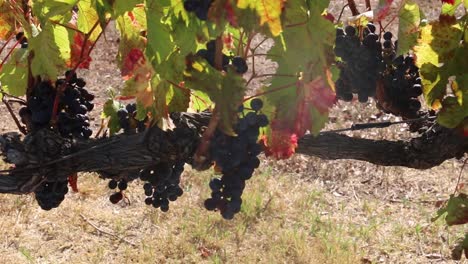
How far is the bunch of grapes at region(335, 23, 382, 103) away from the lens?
5.22ft

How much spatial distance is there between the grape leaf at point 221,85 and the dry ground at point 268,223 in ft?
6.79

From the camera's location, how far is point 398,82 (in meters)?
1.65

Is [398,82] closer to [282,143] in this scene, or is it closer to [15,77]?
[282,143]

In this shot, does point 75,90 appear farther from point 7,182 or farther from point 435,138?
point 435,138

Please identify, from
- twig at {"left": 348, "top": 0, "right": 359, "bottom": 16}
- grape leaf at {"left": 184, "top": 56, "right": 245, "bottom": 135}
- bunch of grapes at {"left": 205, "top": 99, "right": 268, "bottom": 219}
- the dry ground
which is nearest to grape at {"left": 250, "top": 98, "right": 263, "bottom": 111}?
bunch of grapes at {"left": 205, "top": 99, "right": 268, "bottom": 219}

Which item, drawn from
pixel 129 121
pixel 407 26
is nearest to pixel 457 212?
pixel 407 26

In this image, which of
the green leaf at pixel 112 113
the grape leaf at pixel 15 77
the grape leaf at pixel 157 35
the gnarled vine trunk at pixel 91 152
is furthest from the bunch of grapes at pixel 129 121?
the grape leaf at pixel 157 35

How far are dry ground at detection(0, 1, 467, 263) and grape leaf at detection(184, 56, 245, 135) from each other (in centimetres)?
207

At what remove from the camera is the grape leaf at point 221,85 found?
1.11 m

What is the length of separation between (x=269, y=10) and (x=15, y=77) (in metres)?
0.78

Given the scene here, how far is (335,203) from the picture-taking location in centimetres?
383

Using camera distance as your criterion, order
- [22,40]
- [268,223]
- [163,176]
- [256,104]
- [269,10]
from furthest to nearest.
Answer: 1. [268,223]
2. [22,40]
3. [163,176]
4. [256,104]
5. [269,10]

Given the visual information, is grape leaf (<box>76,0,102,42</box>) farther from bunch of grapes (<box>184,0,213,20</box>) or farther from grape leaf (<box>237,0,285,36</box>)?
grape leaf (<box>237,0,285,36</box>)

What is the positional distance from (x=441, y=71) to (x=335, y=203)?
2437 mm
